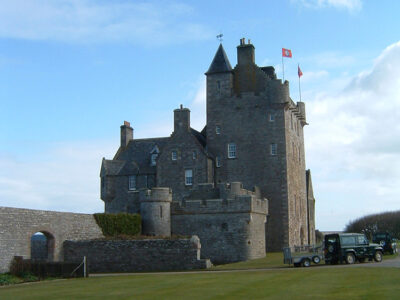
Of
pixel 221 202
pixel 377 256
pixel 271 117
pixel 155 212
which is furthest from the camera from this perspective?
pixel 271 117

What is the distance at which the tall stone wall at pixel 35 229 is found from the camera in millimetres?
28844

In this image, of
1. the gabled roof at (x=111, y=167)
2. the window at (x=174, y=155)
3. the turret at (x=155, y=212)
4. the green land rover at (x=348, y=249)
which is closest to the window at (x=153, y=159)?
the gabled roof at (x=111, y=167)

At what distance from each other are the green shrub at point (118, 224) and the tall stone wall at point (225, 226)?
3.00 m

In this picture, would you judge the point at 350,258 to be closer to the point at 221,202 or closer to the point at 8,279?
the point at 221,202

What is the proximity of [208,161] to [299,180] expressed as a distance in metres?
9.62

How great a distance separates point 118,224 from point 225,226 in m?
7.42

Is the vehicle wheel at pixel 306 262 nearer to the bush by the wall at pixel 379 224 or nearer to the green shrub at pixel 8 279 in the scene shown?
the green shrub at pixel 8 279

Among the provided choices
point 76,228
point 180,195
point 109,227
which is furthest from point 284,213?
point 76,228

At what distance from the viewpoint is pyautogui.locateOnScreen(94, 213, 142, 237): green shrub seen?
123 feet

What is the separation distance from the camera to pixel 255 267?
3022cm

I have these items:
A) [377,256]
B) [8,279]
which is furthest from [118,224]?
[377,256]

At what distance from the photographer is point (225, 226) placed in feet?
123

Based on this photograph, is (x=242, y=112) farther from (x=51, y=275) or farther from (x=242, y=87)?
(x=51, y=275)

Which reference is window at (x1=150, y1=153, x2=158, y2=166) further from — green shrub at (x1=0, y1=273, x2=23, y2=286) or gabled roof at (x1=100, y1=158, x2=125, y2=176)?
green shrub at (x1=0, y1=273, x2=23, y2=286)
